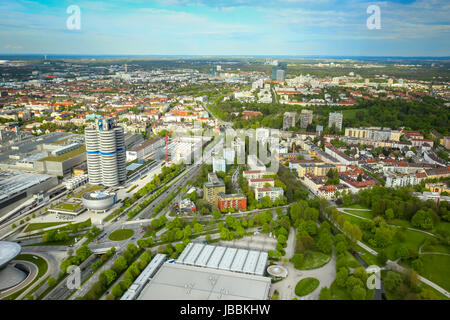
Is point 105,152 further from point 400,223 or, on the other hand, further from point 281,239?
point 400,223

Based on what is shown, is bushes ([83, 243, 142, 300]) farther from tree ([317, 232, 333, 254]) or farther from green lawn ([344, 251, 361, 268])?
green lawn ([344, 251, 361, 268])

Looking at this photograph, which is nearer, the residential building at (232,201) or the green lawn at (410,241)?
the green lawn at (410,241)

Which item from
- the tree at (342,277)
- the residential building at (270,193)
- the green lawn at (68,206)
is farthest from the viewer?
the residential building at (270,193)

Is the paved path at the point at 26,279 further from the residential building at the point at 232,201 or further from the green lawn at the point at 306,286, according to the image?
the green lawn at the point at 306,286

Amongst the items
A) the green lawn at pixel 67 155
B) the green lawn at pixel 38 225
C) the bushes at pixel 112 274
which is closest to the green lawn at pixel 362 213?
the bushes at pixel 112 274

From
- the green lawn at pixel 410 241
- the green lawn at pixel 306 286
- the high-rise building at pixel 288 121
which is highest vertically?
the high-rise building at pixel 288 121

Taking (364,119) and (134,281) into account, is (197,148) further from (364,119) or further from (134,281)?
(364,119)

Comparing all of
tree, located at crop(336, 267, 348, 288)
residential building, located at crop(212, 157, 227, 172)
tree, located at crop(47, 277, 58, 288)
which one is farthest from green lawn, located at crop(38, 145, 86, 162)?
tree, located at crop(336, 267, 348, 288)

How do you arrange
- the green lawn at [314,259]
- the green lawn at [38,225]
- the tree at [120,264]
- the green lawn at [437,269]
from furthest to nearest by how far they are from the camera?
the green lawn at [38,225] < the green lawn at [314,259] < the tree at [120,264] < the green lawn at [437,269]
